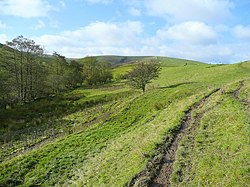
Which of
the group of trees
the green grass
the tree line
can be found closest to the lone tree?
the group of trees

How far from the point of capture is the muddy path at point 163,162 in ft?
50.5

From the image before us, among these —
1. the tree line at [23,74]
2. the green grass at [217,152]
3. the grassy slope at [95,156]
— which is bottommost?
the grassy slope at [95,156]

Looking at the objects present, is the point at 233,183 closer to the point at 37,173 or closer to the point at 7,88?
the point at 37,173

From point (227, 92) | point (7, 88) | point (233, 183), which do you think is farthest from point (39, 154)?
point (7, 88)

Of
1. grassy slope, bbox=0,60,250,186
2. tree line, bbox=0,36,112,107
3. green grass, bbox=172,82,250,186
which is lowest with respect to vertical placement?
grassy slope, bbox=0,60,250,186

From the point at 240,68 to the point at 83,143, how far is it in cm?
4673

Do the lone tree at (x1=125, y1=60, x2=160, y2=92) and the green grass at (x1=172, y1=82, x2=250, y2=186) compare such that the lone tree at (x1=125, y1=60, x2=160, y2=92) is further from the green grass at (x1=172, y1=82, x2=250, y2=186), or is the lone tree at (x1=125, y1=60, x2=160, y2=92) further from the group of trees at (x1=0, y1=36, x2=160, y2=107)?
the green grass at (x1=172, y1=82, x2=250, y2=186)

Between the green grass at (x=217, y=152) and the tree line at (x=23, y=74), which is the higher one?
the tree line at (x=23, y=74)

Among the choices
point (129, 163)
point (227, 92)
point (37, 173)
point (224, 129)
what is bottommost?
point (37, 173)

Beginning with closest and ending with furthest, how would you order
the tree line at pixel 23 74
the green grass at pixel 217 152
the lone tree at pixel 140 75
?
the green grass at pixel 217 152, the lone tree at pixel 140 75, the tree line at pixel 23 74

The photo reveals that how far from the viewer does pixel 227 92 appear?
103 feet

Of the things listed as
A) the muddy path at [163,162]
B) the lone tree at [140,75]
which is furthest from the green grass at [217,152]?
the lone tree at [140,75]

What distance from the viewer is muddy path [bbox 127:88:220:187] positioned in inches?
606

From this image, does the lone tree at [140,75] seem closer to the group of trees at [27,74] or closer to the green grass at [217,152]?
the group of trees at [27,74]
